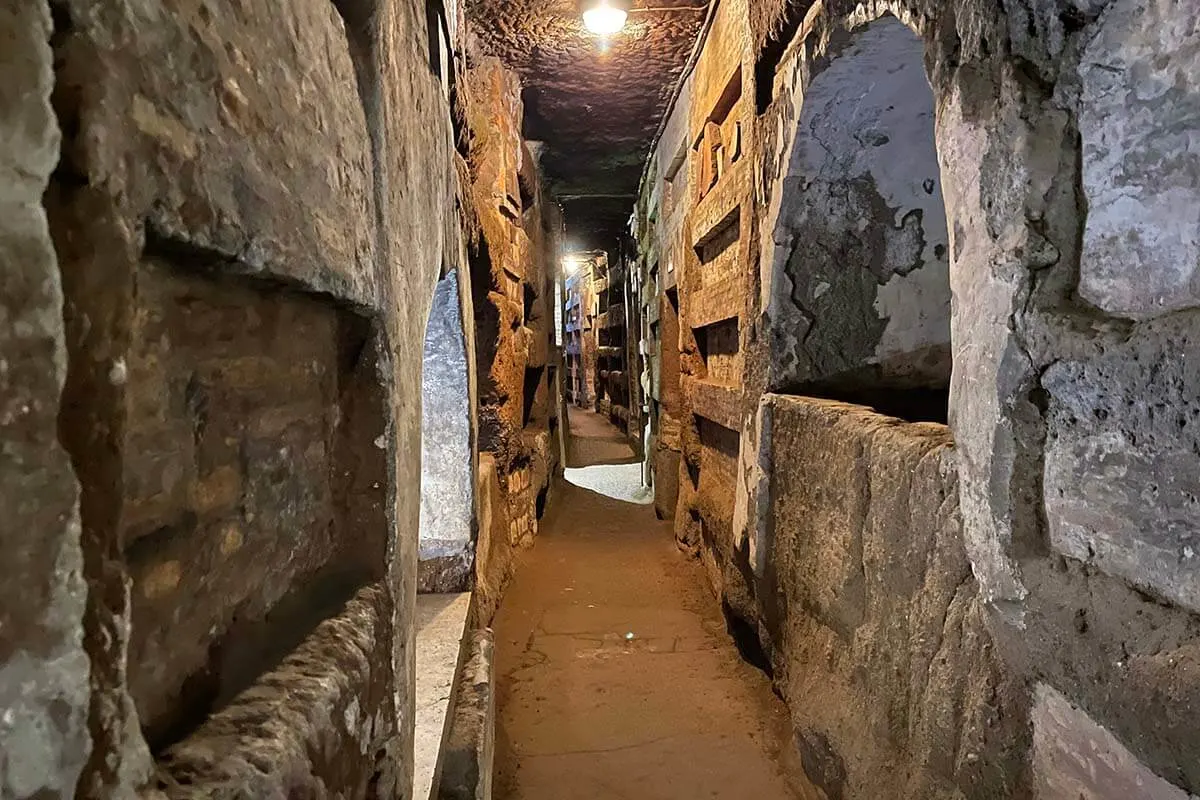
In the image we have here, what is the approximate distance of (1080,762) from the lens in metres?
1.05

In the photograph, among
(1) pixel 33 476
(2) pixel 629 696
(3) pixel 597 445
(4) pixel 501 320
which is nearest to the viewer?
(1) pixel 33 476

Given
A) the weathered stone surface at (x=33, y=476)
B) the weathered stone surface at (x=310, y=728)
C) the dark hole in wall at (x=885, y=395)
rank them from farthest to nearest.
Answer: the dark hole in wall at (x=885, y=395)
the weathered stone surface at (x=310, y=728)
the weathered stone surface at (x=33, y=476)

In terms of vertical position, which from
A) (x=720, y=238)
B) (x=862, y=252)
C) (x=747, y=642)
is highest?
(x=720, y=238)

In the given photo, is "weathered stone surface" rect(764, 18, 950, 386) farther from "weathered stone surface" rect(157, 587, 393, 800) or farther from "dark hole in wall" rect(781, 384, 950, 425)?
"weathered stone surface" rect(157, 587, 393, 800)

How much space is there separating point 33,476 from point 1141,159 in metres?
1.35

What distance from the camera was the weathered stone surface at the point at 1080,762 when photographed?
94cm

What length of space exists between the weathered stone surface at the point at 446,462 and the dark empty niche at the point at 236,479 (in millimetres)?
1600

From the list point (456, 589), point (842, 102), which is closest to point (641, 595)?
point (456, 589)

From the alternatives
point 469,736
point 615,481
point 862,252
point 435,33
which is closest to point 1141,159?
point 862,252

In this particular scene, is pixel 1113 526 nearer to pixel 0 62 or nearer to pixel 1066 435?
pixel 1066 435

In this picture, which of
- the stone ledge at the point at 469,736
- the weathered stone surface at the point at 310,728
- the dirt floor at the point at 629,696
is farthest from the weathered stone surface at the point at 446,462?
the weathered stone surface at the point at 310,728

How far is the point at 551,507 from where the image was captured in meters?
6.20

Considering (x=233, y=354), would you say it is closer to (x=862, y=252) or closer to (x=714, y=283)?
(x=862, y=252)

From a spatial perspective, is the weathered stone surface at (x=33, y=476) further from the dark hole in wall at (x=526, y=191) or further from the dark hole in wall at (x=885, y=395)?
the dark hole in wall at (x=526, y=191)
